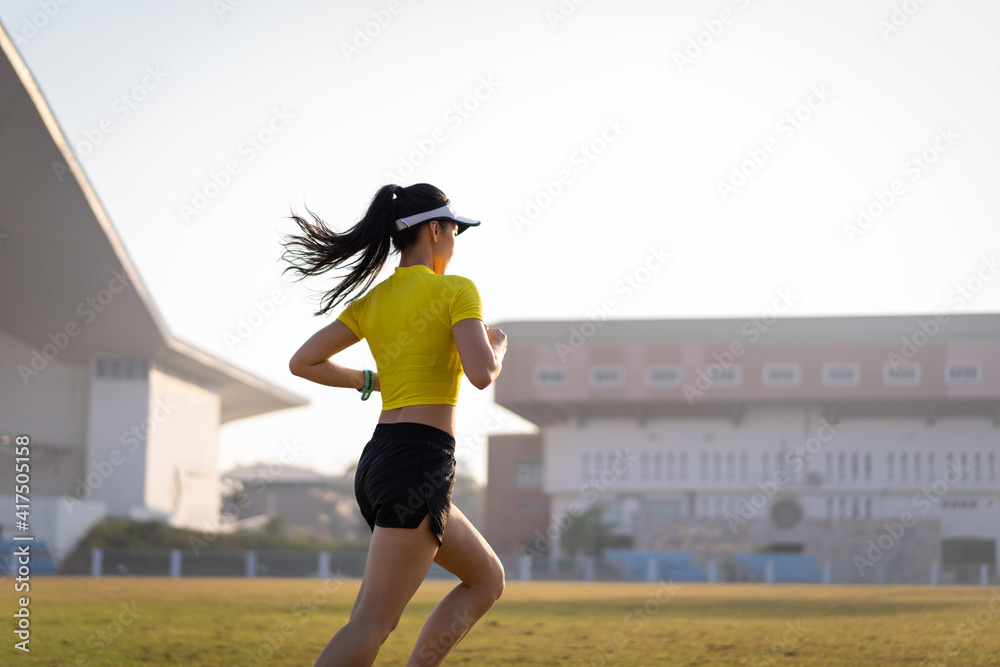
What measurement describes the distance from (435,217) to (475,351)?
1.73ft

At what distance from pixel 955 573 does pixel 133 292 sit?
1144 inches

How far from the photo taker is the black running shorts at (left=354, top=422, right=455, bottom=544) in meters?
3.00

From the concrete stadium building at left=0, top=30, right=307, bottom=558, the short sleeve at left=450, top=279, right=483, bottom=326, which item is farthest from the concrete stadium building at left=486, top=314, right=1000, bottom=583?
the short sleeve at left=450, top=279, right=483, bottom=326

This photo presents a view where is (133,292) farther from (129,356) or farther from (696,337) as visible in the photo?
(696,337)

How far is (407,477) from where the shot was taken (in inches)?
119

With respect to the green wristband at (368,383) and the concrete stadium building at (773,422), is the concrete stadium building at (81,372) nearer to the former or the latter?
the concrete stadium building at (773,422)

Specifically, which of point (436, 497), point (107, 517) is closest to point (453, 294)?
point (436, 497)

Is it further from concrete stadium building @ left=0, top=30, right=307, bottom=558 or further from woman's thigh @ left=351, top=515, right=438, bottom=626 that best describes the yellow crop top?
concrete stadium building @ left=0, top=30, right=307, bottom=558

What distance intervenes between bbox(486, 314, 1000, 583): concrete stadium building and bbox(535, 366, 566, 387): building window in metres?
0.07

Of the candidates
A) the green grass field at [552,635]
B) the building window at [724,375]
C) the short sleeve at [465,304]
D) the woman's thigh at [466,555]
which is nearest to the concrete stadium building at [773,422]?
the building window at [724,375]

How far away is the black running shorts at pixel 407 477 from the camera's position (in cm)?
300

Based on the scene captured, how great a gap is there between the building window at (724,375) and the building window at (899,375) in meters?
6.91

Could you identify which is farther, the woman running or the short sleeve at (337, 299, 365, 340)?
the short sleeve at (337, 299, 365, 340)

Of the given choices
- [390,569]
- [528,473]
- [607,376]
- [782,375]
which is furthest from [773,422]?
[390,569]
